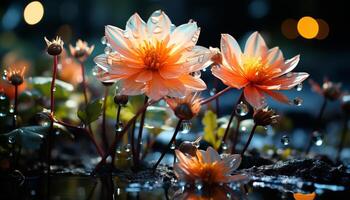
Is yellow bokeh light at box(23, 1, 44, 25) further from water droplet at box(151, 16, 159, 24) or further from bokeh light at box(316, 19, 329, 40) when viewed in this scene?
water droplet at box(151, 16, 159, 24)

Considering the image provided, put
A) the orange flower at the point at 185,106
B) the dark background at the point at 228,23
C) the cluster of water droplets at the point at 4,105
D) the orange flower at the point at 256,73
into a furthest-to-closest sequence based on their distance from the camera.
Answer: the dark background at the point at 228,23 < the cluster of water droplets at the point at 4,105 < the orange flower at the point at 256,73 < the orange flower at the point at 185,106

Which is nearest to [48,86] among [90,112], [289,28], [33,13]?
[90,112]

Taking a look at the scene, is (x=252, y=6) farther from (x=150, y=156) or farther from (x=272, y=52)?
(x=272, y=52)

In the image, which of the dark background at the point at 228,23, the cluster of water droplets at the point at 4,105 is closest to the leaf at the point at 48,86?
the cluster of water droplets at the point at 4,105

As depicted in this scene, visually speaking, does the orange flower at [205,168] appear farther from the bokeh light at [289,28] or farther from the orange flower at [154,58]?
the bokeh light at [289,28]

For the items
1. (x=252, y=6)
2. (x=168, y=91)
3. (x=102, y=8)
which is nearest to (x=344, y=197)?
(x=168, y=91)
